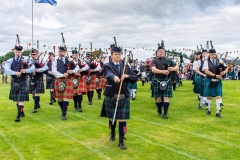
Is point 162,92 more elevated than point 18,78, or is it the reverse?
point 18,78

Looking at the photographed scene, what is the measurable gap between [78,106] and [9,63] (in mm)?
2378

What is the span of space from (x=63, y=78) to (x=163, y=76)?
8.19ft

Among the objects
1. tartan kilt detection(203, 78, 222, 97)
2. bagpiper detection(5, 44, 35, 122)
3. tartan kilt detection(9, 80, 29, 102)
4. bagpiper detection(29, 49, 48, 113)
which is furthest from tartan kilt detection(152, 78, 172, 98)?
bagpiper detection(29, 49, 48, 113)

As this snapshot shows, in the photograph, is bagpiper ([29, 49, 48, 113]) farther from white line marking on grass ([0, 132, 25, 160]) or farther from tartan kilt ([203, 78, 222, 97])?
tartan kilt ([203, 78, 222, 97])

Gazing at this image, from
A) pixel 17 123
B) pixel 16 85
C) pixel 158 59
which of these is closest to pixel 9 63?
pixel 16 85

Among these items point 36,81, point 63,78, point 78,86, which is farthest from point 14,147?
point 36,81

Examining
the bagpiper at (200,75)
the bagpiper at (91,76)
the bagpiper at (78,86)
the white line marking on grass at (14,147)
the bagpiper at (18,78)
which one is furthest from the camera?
the bagpiper at (91,76)

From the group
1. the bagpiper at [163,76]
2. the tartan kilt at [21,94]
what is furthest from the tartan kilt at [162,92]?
the tartan kilt at [21,94]

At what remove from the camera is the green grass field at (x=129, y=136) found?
4453 millimetres

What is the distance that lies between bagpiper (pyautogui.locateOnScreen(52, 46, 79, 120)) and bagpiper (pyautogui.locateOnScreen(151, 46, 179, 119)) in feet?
6.94

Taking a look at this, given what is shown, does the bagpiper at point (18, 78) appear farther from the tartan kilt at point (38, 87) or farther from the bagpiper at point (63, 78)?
the tartan kilt at point (38, 87)

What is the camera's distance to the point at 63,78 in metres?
7.12

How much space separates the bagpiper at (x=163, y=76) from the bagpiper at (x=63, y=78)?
2.12 m

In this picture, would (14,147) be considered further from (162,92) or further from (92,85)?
(92,85)
